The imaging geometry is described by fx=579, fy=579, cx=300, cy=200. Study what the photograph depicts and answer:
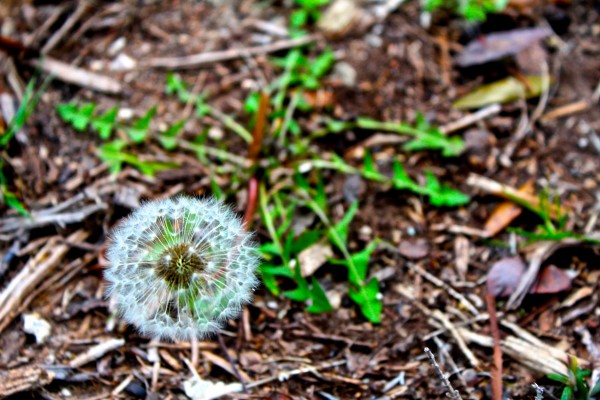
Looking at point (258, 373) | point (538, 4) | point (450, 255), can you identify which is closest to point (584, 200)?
point (450, 255)

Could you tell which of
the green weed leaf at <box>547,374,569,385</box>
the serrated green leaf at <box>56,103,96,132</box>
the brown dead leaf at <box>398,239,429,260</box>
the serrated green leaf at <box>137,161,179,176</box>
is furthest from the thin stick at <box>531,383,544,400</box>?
the serrated green leaf at <box>56,103,96,132</box>

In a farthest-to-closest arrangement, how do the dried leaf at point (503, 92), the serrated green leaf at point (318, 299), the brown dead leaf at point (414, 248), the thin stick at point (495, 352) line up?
the dried leaf at point (503, 92) < the brown dead leaf at point (414, 248) < the serrated green leaf at point (318, 299) < the thin stick at point (495, 352)

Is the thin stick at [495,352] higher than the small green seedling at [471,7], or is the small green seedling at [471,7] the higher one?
the small green seedling at [471,7]

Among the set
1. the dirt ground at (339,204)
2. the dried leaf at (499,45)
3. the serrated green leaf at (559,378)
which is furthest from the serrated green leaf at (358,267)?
the dried leaf at (499,45)

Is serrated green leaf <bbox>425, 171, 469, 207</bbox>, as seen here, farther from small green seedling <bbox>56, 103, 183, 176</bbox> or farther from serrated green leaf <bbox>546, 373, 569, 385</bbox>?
small green seedling <bbox>56, 103, 183, 176</bbox>

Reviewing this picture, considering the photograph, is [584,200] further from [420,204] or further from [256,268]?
[256,268]

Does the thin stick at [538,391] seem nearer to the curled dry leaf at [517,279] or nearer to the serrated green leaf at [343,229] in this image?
the curled dry leaf at [517,279]

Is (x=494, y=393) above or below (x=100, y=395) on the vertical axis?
below
